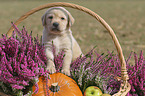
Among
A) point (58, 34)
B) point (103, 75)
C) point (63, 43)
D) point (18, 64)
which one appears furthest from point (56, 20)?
point (103, 75)

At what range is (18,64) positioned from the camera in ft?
6.59

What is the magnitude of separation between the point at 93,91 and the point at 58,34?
0.88 meters

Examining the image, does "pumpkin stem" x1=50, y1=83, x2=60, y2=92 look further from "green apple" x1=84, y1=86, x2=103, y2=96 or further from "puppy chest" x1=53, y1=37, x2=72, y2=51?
"puppy chest" x1=53, y1=37, x2=72, y2=51

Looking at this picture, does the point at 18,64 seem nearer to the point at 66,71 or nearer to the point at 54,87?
the point at 54,87

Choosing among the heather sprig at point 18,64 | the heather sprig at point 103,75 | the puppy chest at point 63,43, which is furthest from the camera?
the puppy chest at point 63,43

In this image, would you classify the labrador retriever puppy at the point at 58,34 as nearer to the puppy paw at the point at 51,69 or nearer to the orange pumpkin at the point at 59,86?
the puppy paw at the point at 51,69

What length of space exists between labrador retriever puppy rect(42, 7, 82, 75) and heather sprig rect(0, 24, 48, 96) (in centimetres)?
14

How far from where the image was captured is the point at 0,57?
85.1 inches

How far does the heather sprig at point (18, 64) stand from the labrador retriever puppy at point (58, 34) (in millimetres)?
142

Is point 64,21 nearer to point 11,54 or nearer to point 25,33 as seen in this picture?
point 25,33

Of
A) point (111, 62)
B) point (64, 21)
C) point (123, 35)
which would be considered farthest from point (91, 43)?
point (64, 21)

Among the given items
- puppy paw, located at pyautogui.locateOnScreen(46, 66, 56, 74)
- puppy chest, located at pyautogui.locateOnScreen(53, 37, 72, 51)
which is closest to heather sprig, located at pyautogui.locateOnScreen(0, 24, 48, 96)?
puppy paw, located at pyautogui.locateOnScreen(46, 66, 56, 74)

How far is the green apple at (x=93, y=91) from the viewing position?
7.41 feet

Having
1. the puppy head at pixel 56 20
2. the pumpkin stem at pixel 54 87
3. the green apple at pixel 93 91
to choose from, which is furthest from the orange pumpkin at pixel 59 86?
the puppy head at pixel 56 20
